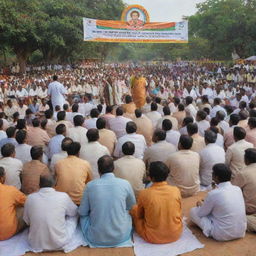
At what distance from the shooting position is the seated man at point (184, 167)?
153 inches

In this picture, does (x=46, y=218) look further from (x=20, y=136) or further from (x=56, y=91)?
(x=56, y=91)

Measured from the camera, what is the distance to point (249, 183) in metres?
3.33

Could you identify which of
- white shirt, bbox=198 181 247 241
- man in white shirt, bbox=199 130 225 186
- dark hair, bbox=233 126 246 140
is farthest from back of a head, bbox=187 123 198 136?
white shirt, bbox=198 181 247 241

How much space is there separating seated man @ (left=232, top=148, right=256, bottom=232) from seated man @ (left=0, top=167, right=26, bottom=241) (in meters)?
2.33

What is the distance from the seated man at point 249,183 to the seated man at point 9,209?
2329mm

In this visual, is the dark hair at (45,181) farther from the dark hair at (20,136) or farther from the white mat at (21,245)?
the dark hair at (20,136)

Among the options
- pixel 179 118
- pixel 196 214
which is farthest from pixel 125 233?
pixel 179 118

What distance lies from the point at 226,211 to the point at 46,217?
1.71 m

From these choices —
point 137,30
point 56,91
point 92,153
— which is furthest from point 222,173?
point 137,30

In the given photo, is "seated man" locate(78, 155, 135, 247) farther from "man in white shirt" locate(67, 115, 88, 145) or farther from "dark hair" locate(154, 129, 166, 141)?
"man in white shirt" locate(67, 115, 88, 145)

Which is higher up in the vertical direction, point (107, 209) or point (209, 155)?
point (209, 155)

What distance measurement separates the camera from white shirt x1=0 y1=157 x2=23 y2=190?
381 centimetres

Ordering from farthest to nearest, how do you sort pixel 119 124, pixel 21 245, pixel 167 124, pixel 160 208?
pixel 119 124 < pixel 167 124 < pixel 21 245 < pixel 160 208

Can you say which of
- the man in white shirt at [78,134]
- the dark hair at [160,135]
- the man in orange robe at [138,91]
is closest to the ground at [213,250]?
the dark hair at [160,135]
